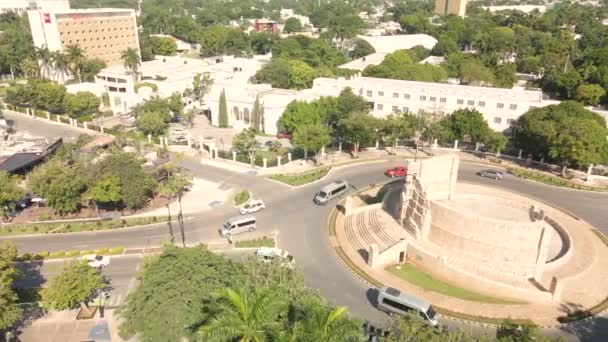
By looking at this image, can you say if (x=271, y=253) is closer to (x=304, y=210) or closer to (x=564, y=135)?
(x=304, y=210)

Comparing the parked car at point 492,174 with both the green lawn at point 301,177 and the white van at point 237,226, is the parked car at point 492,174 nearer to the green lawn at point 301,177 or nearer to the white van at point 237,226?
the green lawn at point 301,177

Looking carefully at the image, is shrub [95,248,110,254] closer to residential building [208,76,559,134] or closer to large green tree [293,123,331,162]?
large green tree [293,123,331,162]

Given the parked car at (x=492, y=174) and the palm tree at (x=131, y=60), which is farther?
the palm tree at (x=131, y=60)

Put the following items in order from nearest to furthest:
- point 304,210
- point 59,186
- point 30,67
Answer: point 59,186, point 304,210, point 30,67

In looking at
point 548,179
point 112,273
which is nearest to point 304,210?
point 112,273

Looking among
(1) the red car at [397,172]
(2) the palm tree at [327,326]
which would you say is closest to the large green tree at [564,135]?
(1) the red car at [397,172]

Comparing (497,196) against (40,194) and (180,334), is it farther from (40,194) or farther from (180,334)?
(40,194)
